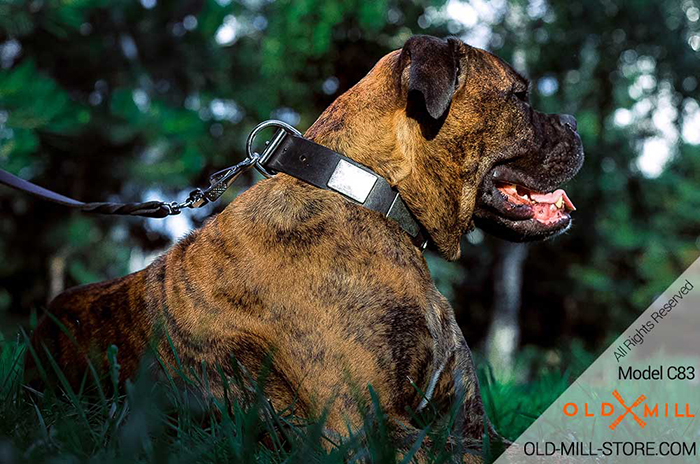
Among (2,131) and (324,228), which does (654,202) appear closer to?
(2,131)

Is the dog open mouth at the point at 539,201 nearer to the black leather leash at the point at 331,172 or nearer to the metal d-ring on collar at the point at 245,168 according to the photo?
the black leather leash at the point at 331,172

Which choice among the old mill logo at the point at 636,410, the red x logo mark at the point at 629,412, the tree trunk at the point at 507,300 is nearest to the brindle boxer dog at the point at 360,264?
the red x logo mark at the point at 629,412

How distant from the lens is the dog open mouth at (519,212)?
11.1ft

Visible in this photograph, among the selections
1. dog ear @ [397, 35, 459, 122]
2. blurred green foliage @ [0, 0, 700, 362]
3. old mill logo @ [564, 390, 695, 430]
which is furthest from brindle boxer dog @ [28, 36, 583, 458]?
blurred green foliage @ [0, 0, 700, 362]

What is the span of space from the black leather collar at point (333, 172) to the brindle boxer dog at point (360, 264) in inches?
1.8

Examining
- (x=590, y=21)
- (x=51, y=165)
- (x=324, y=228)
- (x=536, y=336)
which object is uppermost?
(x=51, y=165)

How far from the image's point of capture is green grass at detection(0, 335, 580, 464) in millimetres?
1873

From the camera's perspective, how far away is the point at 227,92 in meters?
11.4

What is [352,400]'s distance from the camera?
2.50 m

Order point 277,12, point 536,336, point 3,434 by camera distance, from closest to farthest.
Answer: point 3,434
point 277,12
point 536,336

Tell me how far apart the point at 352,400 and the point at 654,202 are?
43.1ft

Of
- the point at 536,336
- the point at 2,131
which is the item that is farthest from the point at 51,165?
the point at 536,336

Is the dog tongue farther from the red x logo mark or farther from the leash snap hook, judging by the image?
the leash snap hook

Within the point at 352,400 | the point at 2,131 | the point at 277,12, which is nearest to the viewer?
the point at 352,400
